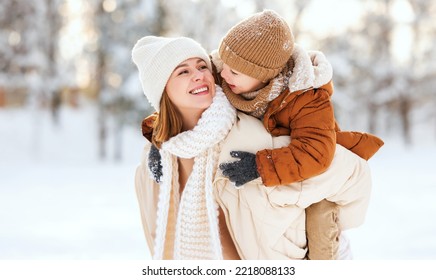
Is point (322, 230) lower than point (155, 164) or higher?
lower

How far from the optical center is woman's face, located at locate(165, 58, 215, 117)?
2.65 meters

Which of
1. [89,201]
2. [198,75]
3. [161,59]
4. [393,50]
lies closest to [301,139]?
[198,75]

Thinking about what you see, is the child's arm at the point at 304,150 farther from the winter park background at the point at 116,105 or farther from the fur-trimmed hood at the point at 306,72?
the winter park background at the point at 116,105

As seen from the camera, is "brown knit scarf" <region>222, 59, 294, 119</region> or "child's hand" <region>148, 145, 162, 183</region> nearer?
"brown knit scarf" <region>222, 59, 294, 119</region>

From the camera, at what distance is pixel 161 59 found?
8.87 feet

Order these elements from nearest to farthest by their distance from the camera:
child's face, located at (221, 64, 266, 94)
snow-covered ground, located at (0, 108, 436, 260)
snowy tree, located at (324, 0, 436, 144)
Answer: child's face, located at (221, 64, 266, 94), snow-covered ground, located at (0, 108, 436, 260), snowy tree, located at (324, 0, 436, 144)

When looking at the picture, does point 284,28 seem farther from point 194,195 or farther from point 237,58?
point 194,195

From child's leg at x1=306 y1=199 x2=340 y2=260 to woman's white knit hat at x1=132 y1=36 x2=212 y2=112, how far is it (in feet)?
3.27

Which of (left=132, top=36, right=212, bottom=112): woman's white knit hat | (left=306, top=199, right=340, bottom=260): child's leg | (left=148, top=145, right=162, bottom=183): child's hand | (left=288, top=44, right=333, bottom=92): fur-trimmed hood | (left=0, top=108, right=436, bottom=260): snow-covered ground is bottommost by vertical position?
(left=306, top=199, right=340, bottom=260): child's leg

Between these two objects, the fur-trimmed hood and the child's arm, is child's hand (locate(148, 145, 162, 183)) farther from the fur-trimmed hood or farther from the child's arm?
the fur-trimmed hood

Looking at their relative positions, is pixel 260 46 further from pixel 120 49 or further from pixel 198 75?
pixel 120 49

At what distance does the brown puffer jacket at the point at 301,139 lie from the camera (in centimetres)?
228

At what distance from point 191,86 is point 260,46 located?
454 millimetres

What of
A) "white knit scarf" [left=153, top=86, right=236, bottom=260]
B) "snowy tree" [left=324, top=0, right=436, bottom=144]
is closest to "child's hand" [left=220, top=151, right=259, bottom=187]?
"white knit scarf" [left=153, top=86, right=236, bottom=260]
